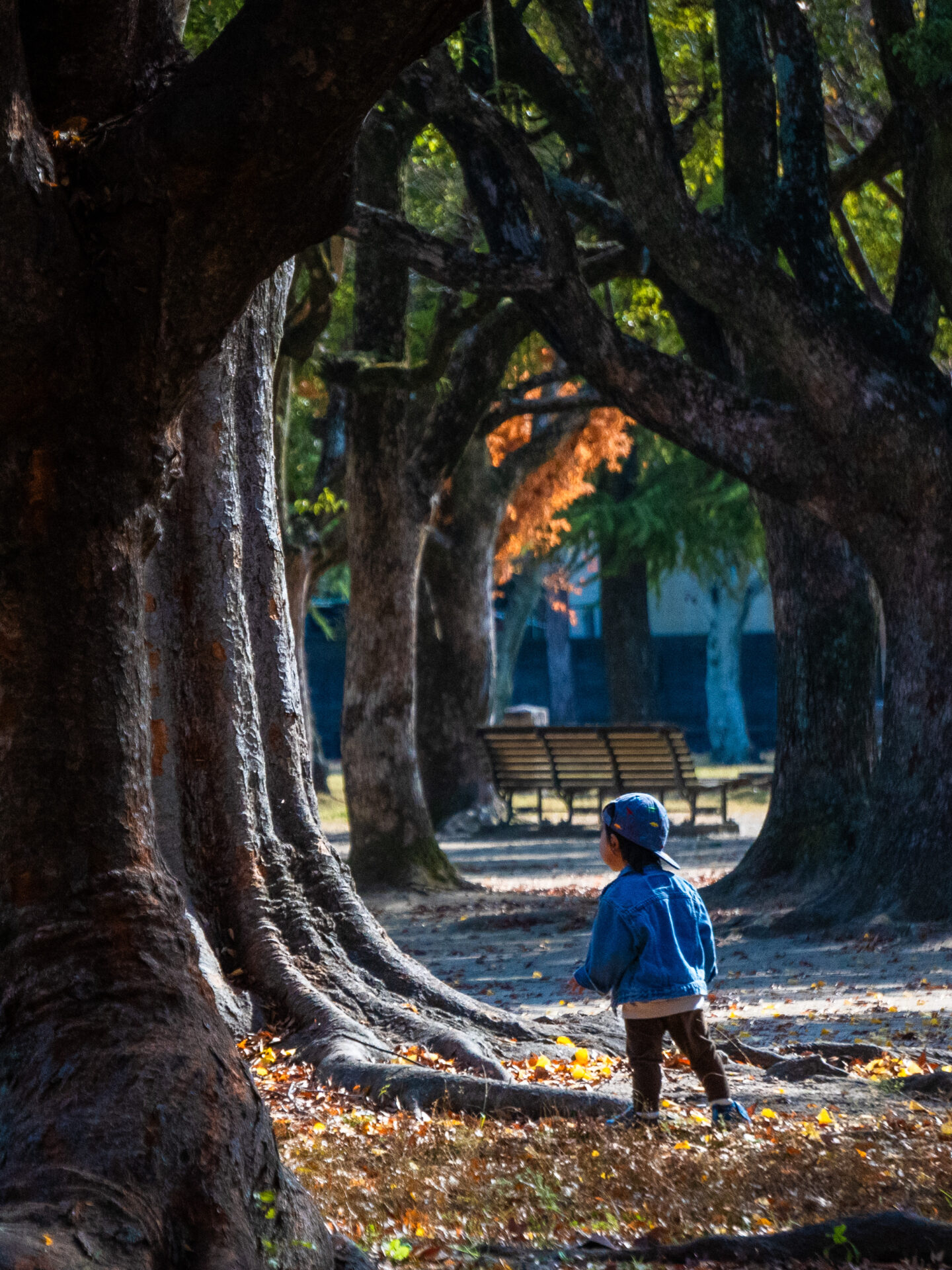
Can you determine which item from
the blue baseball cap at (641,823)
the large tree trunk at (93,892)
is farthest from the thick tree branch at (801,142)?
the large tree trunk at (93,892)

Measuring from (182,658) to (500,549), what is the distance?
52.0 ft

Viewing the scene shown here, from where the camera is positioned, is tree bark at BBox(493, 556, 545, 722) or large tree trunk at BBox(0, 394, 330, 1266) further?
tree bark at BBox(493, 556, 545, 722)

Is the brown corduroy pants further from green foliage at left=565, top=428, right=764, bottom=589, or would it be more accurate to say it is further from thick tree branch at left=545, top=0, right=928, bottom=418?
green foliage at left=565, top=428, right=764, bottom=589

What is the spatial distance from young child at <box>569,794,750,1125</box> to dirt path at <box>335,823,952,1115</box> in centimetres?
42

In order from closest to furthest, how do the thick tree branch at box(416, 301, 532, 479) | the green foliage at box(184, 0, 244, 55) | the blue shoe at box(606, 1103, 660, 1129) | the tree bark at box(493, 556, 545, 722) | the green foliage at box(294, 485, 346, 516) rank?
the blue shoe at box(606, 1103, 660, 1129) → the green foliage at box(184, 0, 244, 55) → the thick tree branch at box(416, 301, 532, 479) → the green foliage at box(294, 485, 346, 516) → the tree bark at box(493, 556, 545, 722)

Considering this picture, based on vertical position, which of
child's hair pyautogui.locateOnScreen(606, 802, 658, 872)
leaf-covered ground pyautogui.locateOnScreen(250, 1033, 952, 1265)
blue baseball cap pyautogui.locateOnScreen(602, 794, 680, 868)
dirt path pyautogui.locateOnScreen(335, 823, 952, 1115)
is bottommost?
dirt path pyautogui.locateOnScreen(335, 823, 952, 1115)

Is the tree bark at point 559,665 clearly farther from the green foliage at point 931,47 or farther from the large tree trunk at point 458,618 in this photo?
the green foliage at point 931,47

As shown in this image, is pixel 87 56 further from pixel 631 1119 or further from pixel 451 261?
pixel 451 261

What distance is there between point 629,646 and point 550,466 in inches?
451

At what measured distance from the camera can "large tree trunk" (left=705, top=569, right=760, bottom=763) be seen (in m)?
32.4

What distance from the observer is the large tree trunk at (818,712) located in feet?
35.4

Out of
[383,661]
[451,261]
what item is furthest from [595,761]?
→ [451,261]

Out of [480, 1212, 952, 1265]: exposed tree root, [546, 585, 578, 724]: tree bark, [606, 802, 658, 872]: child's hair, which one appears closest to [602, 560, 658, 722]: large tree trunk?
[546, 585, 578, 724]: tree bark

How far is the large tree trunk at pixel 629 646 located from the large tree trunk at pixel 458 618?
13.4 metres
